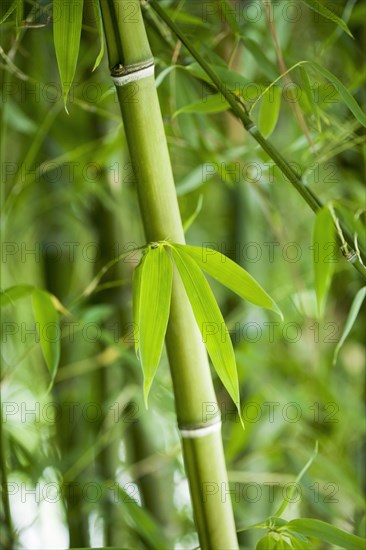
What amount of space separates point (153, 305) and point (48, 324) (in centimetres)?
11

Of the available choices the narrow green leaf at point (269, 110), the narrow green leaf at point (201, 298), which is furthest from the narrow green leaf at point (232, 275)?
the narrow green leaf at point (269, 110)

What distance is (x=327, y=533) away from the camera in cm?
36

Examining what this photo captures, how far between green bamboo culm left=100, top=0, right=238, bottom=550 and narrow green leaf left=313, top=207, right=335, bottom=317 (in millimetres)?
104

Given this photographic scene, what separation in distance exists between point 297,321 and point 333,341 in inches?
2.8

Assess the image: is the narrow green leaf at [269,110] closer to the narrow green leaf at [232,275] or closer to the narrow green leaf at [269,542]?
the narrow green leaf at [232,275]

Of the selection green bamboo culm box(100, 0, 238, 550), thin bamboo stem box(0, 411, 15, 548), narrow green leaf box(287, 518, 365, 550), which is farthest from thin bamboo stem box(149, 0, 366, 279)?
thin bamboo stem box(0, 411, 15, 548)

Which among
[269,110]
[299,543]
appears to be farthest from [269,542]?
[269,110]

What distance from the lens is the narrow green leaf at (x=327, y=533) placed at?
0.36 meters

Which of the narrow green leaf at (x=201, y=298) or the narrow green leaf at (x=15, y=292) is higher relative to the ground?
the narrow green leaf at (x=15, y=292)

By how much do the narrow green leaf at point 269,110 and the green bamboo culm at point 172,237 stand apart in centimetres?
10

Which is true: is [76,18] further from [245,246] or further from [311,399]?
[311,399]

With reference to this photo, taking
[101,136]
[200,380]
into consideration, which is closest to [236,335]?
[101,136]

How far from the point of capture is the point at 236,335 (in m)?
0.74

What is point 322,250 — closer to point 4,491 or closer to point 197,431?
point 197,431
